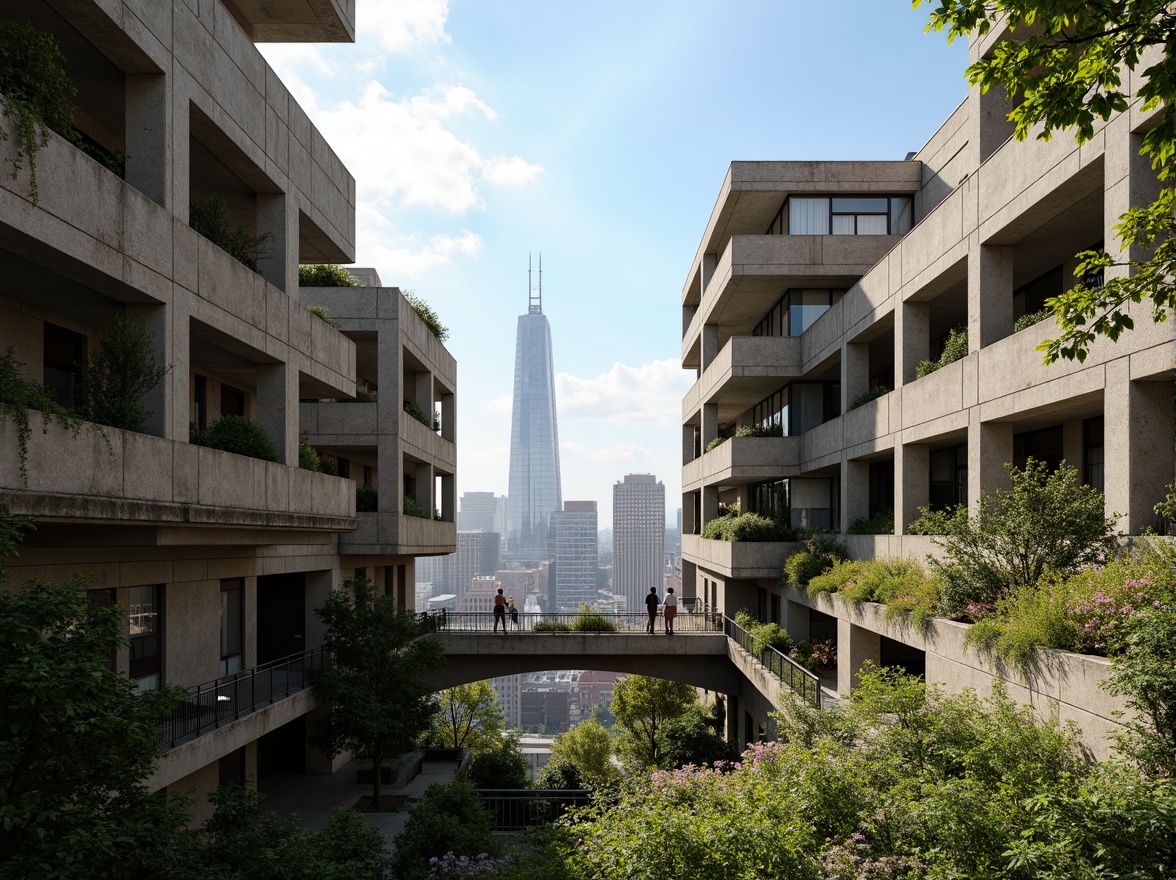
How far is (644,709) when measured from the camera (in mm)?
37031

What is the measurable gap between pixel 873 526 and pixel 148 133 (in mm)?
19778

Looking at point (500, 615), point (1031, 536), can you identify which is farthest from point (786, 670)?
point (500, 615)

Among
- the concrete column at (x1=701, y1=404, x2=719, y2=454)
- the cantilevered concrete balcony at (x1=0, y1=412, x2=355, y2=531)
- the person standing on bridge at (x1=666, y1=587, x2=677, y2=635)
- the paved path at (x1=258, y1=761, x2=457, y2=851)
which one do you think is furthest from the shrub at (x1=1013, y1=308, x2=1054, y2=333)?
the concrete column at (x1=701, y1=404, x2=719, y2=454)

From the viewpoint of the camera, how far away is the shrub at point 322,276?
91.5ft

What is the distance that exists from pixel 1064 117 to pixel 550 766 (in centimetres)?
3023

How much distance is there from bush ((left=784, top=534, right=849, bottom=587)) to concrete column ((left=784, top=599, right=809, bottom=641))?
5.26 ft

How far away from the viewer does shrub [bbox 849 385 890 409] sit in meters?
23.5

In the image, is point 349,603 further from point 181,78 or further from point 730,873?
point 730,873

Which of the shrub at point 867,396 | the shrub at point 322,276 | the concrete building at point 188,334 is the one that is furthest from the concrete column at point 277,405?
the shrub at point 867,396

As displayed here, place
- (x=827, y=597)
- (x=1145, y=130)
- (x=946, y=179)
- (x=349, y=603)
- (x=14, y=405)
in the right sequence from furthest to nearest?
(x=946, y=179) < (x=349, y=603) < (x=827, y=597) < (x=1145, y=130) < (x=14, y=405)

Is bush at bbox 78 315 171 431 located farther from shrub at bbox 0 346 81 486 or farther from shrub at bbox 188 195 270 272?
shrub at bbox 188 195 270 272

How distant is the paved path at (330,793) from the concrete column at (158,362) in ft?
37.0

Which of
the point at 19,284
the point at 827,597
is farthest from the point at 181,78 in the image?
the point at 827,597

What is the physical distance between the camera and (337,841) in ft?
38.6
